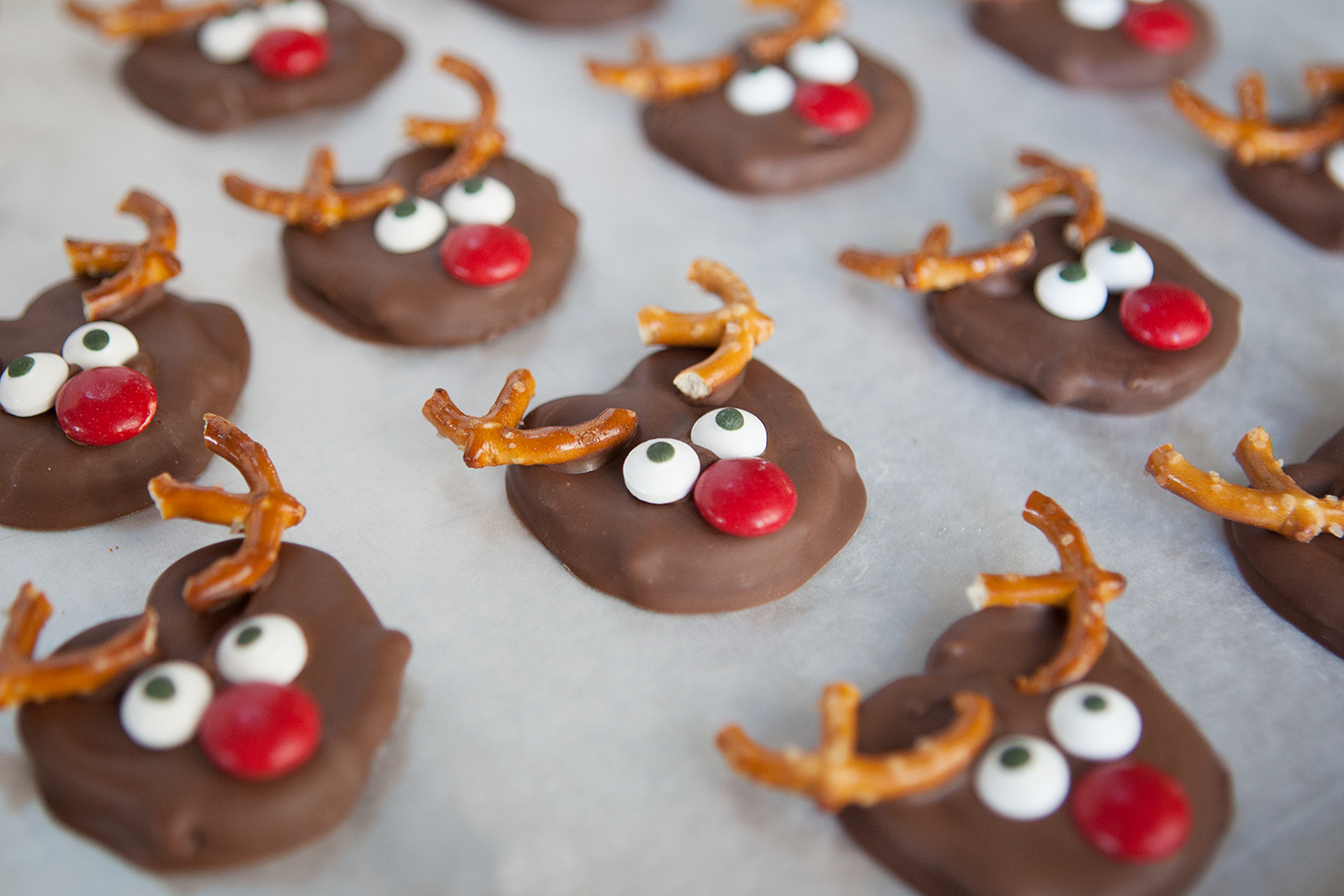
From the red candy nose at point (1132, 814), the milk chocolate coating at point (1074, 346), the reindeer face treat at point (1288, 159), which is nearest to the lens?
the red candy nose at point (1132, 814)

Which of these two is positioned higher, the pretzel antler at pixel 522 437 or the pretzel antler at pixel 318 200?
the pretzel antler at pixel 522 437

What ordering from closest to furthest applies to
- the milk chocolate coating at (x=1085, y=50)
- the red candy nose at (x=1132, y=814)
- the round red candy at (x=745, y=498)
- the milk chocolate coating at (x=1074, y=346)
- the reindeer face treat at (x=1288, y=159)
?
the red candy nose at (x=1132, y=814) < the round red candy at (x=745, y=498) < the milk chocolate coating at (x=1074, y=346) < the reindeer face treat at (x=1288, y=159) < the milk chocolate coating at (x=1085, y=50)

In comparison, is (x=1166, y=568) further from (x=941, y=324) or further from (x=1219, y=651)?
(x=941, y=324)

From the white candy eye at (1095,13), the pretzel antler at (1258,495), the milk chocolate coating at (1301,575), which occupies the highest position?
the white candy eye at (1095,13)

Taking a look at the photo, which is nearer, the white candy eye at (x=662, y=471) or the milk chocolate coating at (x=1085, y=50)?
the white candy eye at (x=662, y=471)

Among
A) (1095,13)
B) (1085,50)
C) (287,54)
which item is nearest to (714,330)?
(287,54)

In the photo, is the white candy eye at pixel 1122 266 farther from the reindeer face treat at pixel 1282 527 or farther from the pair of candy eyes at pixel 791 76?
the pair of candy eyes at pixel 791 76

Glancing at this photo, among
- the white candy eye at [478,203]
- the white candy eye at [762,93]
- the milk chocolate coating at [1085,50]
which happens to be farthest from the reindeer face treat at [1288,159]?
the white candy eye at [478,203]

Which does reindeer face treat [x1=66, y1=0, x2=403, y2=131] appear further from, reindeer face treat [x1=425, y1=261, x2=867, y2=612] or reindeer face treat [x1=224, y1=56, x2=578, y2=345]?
reindeer face treat [x1=425, y1=261, x2=867, y2=612]

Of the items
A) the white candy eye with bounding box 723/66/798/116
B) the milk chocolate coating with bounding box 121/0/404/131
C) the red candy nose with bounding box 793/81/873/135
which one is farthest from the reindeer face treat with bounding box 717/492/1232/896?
the milk chocolate coating with bounding box 121/0/404/131
